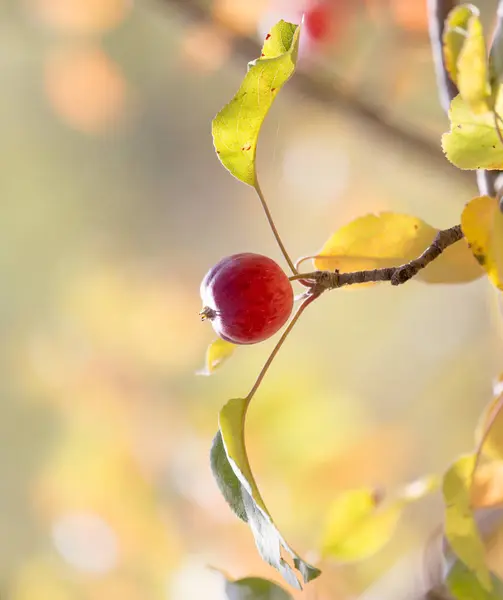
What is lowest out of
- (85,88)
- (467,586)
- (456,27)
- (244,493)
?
(467,586)

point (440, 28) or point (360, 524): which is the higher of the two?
point (440, 28)

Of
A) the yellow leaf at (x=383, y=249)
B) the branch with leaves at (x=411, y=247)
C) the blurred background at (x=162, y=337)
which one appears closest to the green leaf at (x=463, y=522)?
the branch with leaves at (x=411, y=247)

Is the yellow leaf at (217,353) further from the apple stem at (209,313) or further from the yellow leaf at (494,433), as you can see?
the yellow leaf at (494,433)

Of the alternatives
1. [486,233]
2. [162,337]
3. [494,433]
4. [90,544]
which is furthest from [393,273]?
[90,544]

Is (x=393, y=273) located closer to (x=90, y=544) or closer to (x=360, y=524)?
(x=360, y=524)

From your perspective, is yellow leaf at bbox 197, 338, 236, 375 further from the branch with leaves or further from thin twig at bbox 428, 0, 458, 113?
thin twig at bbox 428, 0, 458, 113

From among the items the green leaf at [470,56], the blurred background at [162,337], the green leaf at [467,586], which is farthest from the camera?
the blurred background at [162,337]

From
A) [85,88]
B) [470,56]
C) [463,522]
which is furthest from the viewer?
[85,88]
